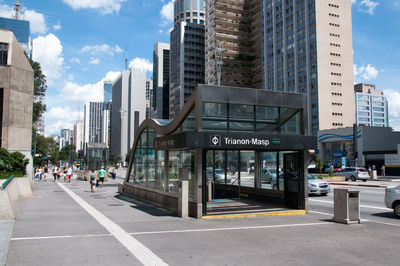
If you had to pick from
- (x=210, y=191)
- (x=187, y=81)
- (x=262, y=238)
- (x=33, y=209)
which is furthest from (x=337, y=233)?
(x=187, y=81)

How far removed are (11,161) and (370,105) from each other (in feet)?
539

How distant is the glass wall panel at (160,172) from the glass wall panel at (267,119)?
4643 mm

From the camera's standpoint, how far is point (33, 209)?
1418cm

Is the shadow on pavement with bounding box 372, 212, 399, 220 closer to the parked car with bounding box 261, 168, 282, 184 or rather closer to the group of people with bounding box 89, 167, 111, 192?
the parked car with bounding box 261, 168, 282, 184

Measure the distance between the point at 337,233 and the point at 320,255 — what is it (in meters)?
2.58

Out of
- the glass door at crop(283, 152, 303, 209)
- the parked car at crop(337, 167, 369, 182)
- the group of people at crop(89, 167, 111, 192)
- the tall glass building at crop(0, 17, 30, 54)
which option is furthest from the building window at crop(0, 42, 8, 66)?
the tall glass building at crop(0, 17, 30, 54)

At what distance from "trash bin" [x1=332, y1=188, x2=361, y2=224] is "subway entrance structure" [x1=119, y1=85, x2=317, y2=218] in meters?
2.05

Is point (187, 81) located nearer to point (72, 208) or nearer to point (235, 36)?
point (235, 36)

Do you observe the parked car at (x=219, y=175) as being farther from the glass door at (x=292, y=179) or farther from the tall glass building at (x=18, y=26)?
the tall glass building at (x=18, y=26)

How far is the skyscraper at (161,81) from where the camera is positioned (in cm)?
15650

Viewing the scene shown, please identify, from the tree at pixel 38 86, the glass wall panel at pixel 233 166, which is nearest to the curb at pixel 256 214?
the glass wall panel at pixel 233 166

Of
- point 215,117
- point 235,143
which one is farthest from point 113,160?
point 235,143

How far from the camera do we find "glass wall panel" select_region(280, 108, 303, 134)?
44.9 ft

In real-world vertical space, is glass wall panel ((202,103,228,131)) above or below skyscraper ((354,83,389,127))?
below
